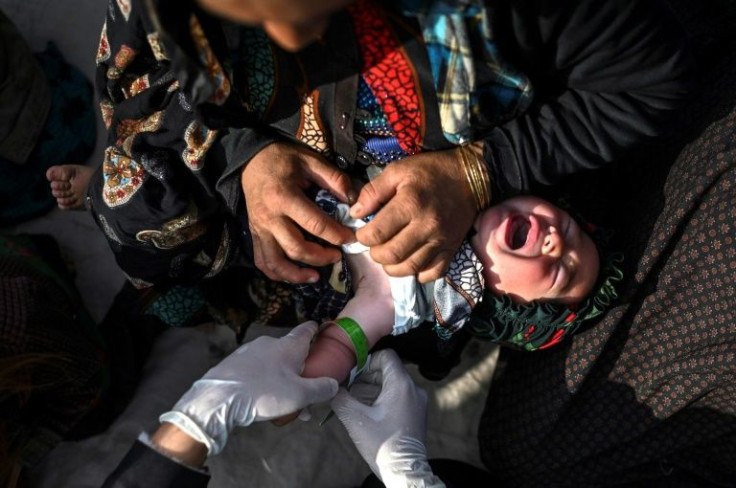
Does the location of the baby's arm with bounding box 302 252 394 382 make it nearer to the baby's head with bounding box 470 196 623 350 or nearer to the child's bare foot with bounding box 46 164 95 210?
→ the baby's head with bounding box 470 196 623 350

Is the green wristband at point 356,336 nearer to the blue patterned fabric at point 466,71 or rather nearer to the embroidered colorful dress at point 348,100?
the embroidered colorful dress at point 348,100

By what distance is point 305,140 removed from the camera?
41.0 inches

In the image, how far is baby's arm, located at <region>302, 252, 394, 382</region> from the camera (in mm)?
1076

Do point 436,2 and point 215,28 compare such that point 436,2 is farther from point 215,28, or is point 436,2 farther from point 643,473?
point 643,473

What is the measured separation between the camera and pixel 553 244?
108 cm

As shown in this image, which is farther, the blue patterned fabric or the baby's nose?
the baby's nose

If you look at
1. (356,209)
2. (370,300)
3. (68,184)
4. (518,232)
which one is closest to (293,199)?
(356,209)

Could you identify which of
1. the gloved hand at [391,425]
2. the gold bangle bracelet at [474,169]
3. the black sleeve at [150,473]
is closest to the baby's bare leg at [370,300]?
the gloved hand at [391,425]

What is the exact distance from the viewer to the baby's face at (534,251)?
1095 mm

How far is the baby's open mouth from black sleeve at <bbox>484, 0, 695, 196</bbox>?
8 cm

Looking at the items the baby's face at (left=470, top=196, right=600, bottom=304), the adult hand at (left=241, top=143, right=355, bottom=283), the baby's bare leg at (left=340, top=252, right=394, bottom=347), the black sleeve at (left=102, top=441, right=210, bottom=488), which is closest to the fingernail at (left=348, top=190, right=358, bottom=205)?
the adult hand at (left=241, top=143, right=355, bottom=283)

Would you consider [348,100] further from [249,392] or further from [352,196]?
[249,392]

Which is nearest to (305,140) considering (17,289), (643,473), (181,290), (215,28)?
(215,28)

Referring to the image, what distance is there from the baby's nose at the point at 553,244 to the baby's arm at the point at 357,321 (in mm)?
294
